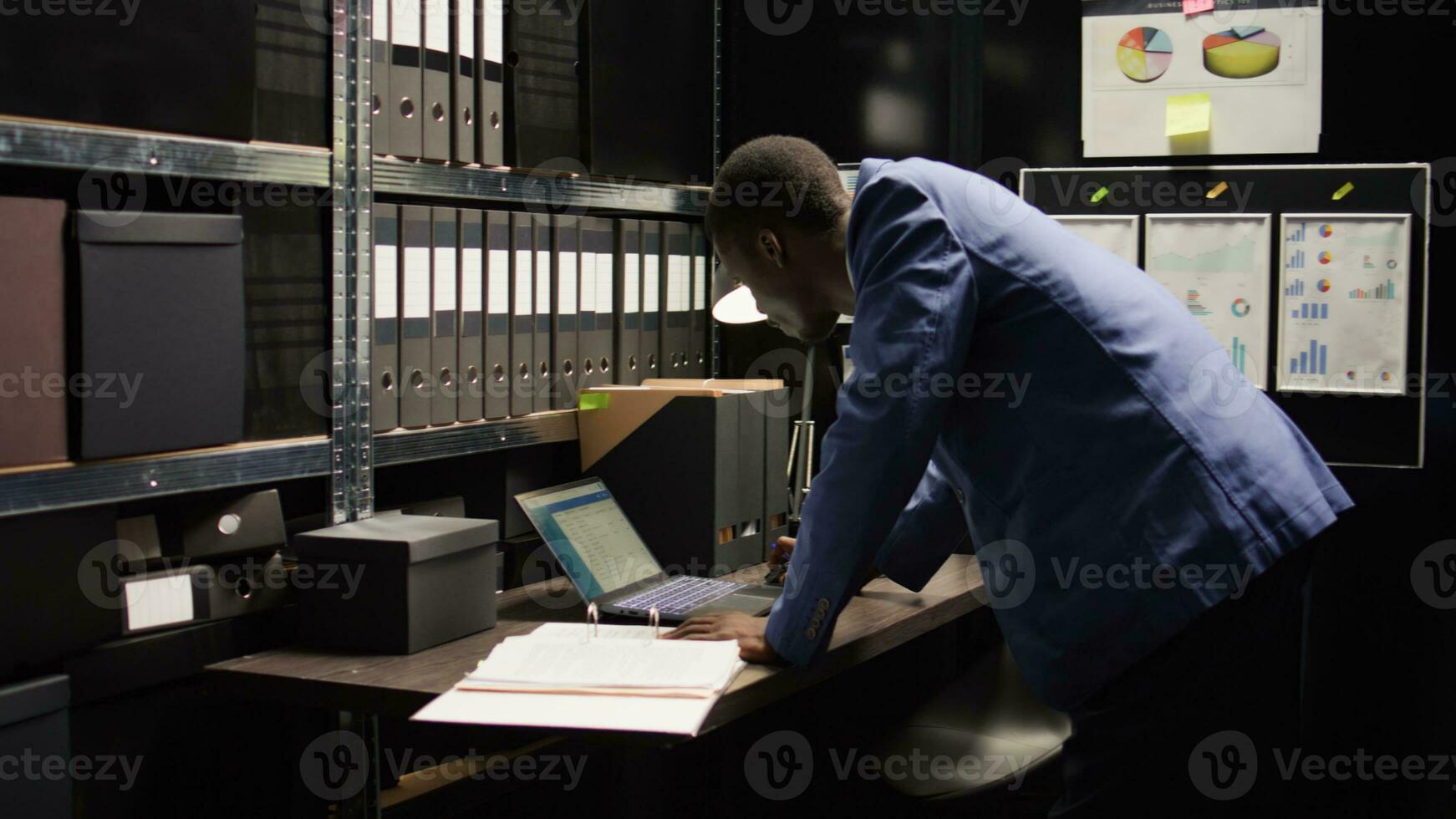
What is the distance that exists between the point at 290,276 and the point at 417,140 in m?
0.31

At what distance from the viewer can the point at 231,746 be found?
71.5 inches

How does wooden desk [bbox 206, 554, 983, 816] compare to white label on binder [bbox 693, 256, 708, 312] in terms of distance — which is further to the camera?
white label on binder [bbox 693, 256, 708, 312]

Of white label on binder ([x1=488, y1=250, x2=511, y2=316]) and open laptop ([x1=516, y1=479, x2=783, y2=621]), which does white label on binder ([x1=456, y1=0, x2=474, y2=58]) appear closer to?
white label on binder ([x1=488, y1=250, x2=511, y2=316])

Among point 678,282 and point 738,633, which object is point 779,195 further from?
point 678,282

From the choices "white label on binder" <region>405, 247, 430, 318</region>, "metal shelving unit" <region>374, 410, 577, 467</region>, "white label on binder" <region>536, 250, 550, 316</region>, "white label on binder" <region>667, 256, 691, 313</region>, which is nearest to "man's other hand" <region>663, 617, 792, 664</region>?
"metal shelving unit" <region>374, 410, 577, 467</region>

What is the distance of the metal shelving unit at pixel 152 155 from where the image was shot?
1.43 m

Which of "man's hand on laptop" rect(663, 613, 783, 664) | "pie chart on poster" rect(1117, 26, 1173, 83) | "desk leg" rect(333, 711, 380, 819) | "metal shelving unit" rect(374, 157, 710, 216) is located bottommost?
"desk leg" rect(333, 711, 380, 819)

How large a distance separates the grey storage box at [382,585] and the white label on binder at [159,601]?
0.15m

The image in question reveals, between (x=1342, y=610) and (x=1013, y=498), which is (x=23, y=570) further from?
(x=1342, y=610)

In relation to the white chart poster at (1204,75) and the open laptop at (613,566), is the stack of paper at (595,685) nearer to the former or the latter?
the open laptop at (613,566)

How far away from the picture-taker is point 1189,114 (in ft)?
8.10

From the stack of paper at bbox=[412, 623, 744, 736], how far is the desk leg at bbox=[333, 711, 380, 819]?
40cm

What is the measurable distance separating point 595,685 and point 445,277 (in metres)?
0.83

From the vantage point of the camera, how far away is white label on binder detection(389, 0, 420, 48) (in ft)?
6.31
